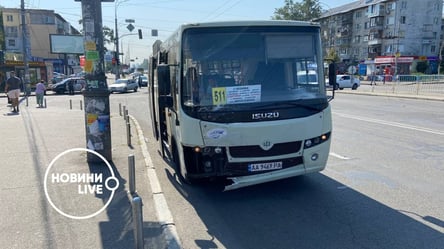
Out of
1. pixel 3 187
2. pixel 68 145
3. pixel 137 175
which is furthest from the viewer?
pixel 68 145

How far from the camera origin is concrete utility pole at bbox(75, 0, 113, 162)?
6.73 metres

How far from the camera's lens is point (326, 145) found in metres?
5.17

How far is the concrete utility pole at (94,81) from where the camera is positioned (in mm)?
6730

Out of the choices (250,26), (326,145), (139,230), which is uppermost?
(250,26)

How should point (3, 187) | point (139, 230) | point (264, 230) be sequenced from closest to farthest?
point (139, 230), point (264, 230), point (3, 187)

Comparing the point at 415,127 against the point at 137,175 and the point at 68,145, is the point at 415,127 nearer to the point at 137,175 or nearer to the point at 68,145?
the point at 137,175

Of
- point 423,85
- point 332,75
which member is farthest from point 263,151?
point 423,85

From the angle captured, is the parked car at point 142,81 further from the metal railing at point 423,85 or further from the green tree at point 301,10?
the green tree at point 301,10

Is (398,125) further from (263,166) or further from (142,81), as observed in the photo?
(142,81)

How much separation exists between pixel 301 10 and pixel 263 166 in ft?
269

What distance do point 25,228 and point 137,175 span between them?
236 centimetres

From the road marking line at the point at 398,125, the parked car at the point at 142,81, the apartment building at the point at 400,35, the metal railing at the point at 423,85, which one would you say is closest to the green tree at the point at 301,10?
the apartment building at the point at 400,35

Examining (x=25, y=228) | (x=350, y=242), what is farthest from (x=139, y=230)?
(x=350, y=242)

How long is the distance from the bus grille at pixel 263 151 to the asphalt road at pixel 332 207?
29.4 inches
